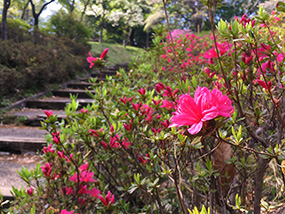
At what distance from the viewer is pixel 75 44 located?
8773mm

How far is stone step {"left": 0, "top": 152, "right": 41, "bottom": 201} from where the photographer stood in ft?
6.53

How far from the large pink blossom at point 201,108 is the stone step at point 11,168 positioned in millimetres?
1767

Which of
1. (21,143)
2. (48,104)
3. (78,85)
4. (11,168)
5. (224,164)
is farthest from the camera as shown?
(78,85)

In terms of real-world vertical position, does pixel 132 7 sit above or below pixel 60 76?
above

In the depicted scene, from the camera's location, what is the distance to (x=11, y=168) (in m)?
2.43

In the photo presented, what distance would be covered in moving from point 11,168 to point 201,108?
96.3 inches

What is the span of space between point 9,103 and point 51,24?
7668 mm

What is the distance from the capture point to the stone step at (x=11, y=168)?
199 centimetres

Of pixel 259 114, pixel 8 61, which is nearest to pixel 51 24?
pixel 8 61

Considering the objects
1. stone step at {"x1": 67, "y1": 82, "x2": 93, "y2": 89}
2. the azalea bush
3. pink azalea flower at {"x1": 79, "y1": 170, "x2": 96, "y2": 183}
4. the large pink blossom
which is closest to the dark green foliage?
stone step at {"x1": 67, "y1": 82, "x2": 93, "y2": 89}

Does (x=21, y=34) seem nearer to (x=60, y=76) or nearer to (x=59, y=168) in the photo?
(x=60, y=76)

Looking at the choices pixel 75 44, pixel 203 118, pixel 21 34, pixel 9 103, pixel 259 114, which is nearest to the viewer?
pixel 203 118

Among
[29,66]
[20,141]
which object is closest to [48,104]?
[29,66]

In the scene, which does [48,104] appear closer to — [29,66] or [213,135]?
[29,66]
